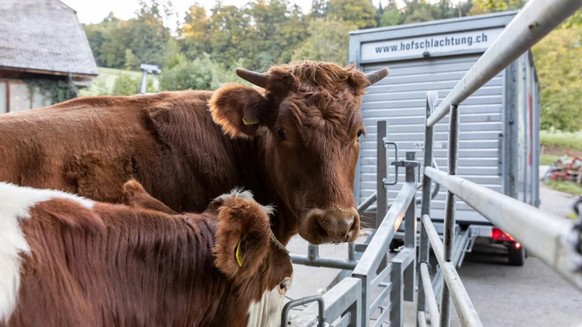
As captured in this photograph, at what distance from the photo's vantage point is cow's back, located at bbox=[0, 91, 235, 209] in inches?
99.3

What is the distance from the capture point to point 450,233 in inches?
73.0

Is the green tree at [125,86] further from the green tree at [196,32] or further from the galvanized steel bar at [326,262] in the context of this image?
the galvanized steel bar at [326,262]

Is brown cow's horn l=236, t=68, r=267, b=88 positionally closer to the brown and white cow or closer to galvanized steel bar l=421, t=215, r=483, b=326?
the brown and white cow

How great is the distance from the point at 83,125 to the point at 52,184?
1.42 ft

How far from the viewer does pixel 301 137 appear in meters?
2.71

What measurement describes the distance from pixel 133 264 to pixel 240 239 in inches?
14.4

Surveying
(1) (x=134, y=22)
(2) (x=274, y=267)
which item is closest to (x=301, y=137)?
(2) (x=274, y=267)

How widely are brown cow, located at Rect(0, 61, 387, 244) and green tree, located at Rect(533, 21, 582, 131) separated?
30.3ft

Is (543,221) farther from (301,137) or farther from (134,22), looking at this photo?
(134,22)

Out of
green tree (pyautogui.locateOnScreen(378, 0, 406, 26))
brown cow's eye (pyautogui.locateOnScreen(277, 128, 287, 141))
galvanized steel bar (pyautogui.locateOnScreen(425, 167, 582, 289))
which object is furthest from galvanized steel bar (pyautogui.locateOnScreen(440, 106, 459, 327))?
green tree (pyautogui.locateOnScreen(378, 0, 406, 26))

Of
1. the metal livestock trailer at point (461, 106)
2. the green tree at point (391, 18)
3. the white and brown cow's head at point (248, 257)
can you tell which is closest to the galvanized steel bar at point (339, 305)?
the white and brown cow's head at point (248, 257)

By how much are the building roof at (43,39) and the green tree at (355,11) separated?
1063 inches

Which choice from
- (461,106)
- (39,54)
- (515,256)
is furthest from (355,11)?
(461,106)

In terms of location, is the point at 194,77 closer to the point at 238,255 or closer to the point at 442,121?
the point at 442,121
